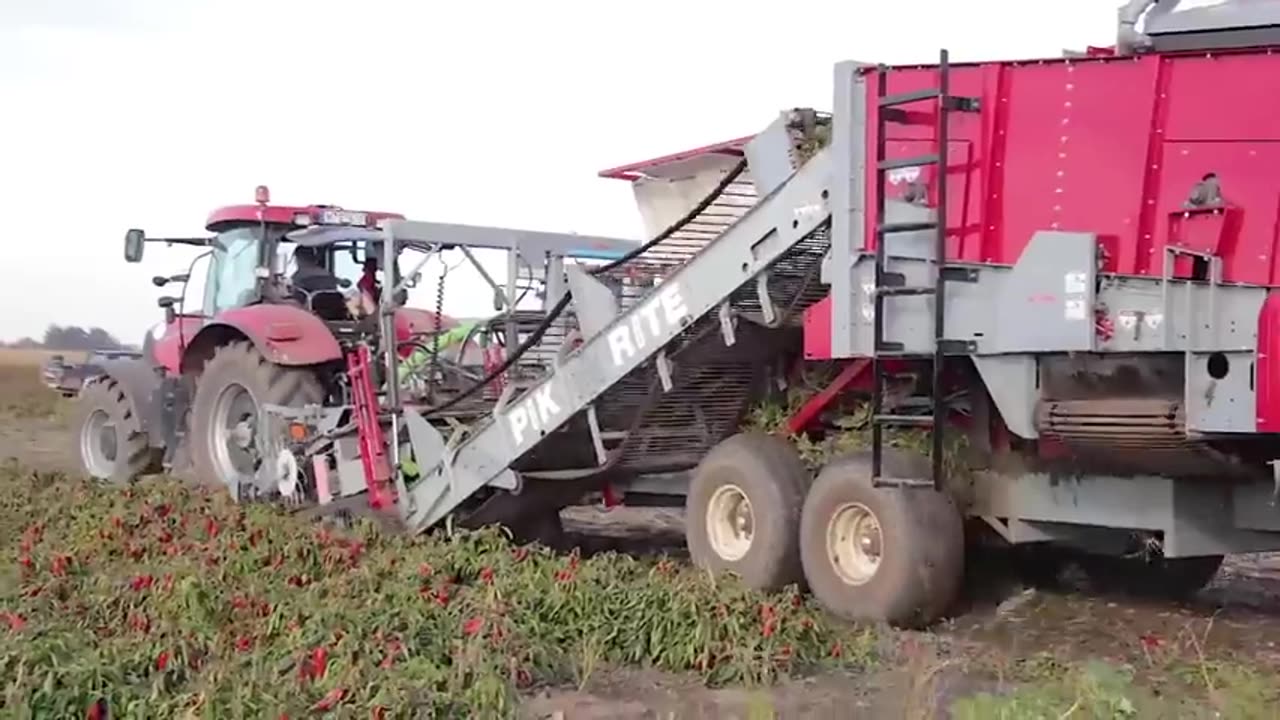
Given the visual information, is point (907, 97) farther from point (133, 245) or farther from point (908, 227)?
point (133, 245)

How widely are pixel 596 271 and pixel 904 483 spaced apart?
7.63 ft

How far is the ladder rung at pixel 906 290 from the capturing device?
614cm

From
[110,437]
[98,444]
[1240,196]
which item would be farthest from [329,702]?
[98,444]

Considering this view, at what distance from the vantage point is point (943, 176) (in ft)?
19.9

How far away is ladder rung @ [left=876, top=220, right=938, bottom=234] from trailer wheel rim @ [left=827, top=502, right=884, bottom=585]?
123cm

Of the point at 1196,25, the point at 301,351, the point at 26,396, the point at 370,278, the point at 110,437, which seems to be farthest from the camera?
the point at 26,396

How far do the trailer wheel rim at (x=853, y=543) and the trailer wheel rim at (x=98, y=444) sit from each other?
25.6 feet

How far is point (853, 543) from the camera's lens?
21.9 ft

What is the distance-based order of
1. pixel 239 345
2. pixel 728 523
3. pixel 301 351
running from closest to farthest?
pixel 728 523
pixel 301 351
pixel 239 345

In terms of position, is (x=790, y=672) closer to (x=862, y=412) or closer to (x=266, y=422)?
(x=862, y=412)

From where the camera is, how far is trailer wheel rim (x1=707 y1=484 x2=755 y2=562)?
287 inches

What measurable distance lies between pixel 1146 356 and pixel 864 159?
152 centimetres

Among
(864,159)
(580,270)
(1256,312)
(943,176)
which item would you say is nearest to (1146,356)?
(1256,312)

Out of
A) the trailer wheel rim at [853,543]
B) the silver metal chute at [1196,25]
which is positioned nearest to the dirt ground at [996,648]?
the trailer wheel rim at [853,543]
